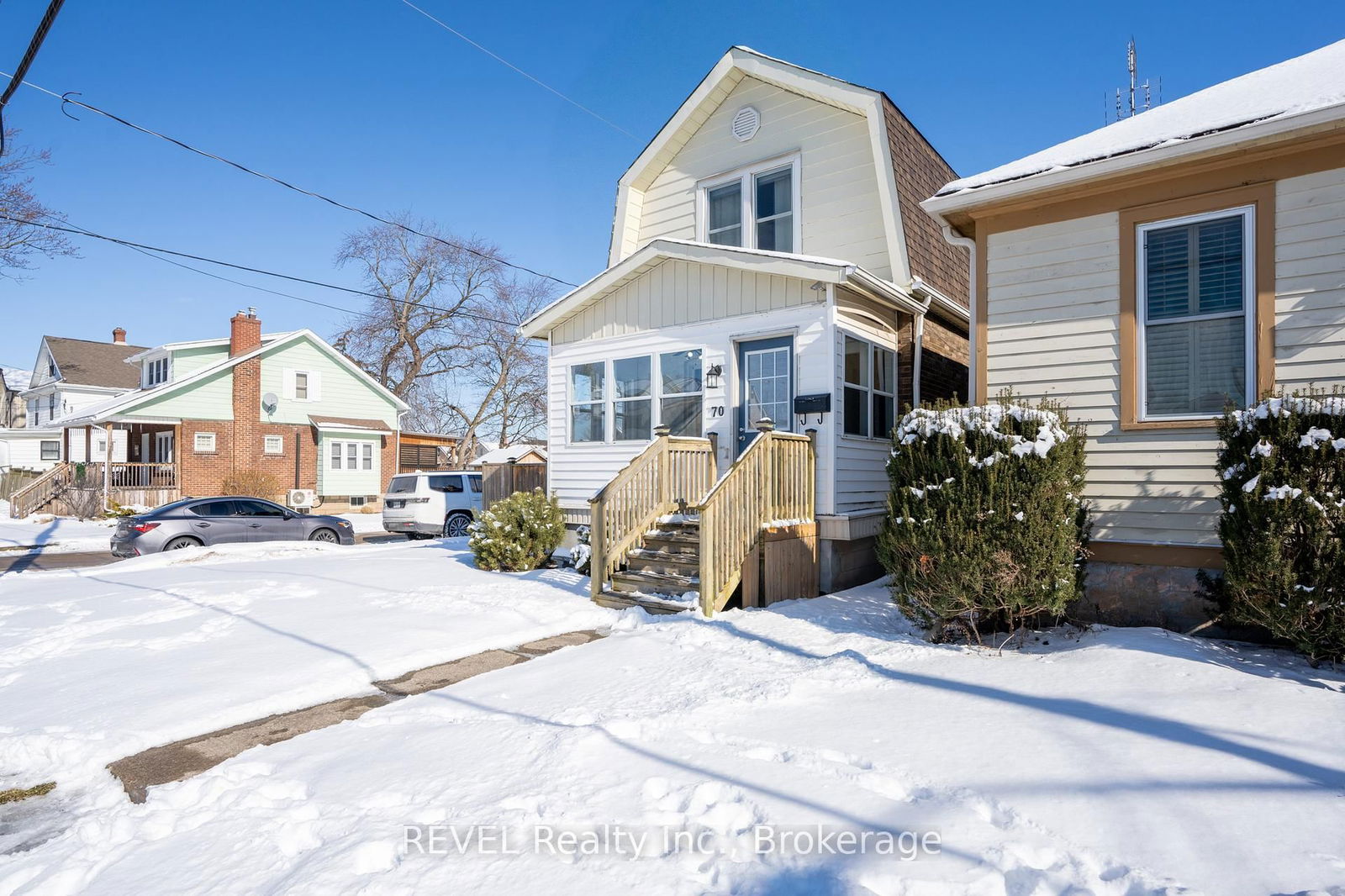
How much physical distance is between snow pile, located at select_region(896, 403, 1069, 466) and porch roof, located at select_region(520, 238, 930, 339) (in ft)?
10.5

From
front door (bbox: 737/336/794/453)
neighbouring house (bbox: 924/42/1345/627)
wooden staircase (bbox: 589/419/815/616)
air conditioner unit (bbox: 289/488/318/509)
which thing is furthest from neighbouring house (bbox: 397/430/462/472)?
neighbouring house (bbox: 924/42/1345/627)

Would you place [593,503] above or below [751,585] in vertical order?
above

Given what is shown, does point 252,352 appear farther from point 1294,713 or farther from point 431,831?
point 1294,713

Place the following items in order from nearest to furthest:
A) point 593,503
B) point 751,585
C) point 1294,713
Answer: point 1294,713 < point 751,585 < point 593,503

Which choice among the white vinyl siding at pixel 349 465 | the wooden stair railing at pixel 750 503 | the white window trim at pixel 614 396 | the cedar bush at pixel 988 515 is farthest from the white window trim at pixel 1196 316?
the white vinyl siding at pixel 349 465

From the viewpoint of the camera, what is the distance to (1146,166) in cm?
643

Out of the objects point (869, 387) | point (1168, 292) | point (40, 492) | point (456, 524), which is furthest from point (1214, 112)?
point (40, 492)

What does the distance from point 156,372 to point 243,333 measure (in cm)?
461

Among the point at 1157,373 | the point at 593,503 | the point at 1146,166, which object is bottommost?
the point at 593,503

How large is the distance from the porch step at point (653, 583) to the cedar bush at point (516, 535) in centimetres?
262

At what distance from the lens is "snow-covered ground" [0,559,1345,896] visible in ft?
9.30

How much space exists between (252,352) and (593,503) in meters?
23.1

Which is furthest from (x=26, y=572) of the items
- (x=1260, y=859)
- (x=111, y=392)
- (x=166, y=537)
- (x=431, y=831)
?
(x=111, y=392)

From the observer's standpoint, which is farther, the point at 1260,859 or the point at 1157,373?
the point at 1157,373
